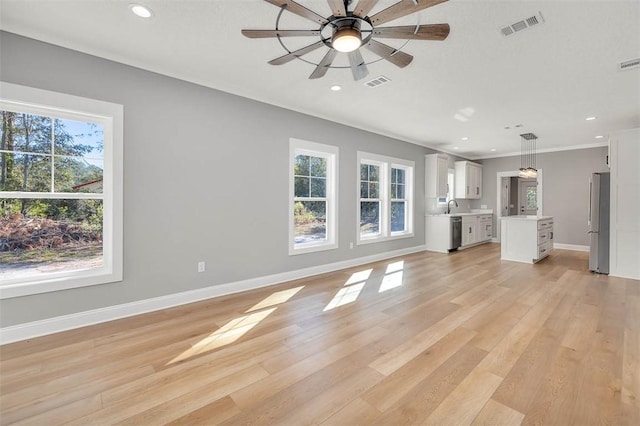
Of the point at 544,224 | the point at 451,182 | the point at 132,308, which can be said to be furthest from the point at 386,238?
the point at 132,308

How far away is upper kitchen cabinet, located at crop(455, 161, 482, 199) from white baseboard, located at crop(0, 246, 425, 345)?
5610mm

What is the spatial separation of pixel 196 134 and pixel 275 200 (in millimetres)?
1384

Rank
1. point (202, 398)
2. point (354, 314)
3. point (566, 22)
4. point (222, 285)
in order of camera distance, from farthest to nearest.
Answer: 1. point (222, 285)
2. point (354, 314)
3. point (566, 22)
4. point (202, 398)

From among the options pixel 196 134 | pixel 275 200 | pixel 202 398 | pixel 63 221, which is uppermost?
pixel 196 134

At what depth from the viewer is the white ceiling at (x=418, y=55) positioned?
2230 millimetres

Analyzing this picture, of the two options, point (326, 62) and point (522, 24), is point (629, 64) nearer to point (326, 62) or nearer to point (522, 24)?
point (522, 24)

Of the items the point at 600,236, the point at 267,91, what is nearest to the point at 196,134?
the point at 267,91

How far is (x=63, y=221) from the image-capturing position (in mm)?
2779

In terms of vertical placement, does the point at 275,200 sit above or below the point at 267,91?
below

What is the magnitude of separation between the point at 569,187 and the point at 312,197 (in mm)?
7103

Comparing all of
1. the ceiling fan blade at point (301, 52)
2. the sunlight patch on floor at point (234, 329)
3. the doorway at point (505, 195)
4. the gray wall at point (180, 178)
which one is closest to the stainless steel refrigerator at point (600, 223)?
the doorway at point (505, 195)

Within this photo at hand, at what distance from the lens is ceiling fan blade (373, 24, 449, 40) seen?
5.70 feet

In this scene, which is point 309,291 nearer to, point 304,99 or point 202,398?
point 202,398

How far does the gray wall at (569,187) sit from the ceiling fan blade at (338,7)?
334 inches
